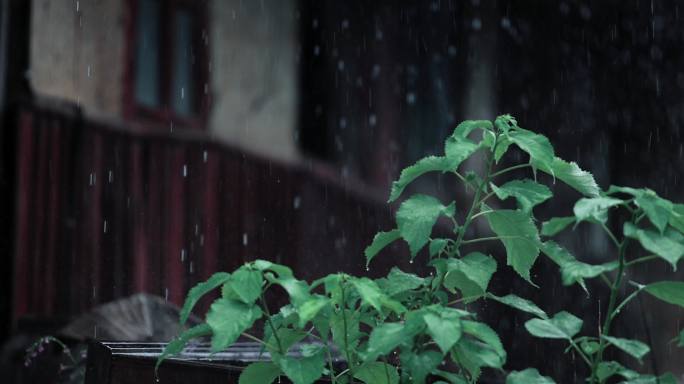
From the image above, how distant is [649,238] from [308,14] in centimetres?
732

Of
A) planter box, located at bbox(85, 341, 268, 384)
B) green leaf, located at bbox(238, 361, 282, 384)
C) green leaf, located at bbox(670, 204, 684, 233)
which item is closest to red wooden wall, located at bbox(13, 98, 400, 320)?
planter box, located at bbox(85, 341, 268, 384)

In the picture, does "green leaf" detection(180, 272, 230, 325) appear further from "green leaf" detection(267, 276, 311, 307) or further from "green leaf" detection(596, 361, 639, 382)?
"green leaf" detection(596, 361, 639, 382)

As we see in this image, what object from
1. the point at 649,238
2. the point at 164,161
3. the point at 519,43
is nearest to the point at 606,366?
the point at 649,238

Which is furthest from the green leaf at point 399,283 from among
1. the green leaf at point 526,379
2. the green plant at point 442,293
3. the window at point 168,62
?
the window at point 168,62

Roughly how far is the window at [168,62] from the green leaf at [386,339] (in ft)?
17.0

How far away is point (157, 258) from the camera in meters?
6.00

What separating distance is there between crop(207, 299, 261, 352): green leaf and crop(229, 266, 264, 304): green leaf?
0.02 m

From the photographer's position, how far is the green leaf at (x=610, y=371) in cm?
187

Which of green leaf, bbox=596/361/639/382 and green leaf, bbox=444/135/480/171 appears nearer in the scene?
green leaf, bbox=444/135/480/171

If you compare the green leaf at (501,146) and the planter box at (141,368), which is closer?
the green leaf at (501,146)

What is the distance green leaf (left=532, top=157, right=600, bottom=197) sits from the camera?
1784 mm

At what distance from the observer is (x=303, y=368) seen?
1733mm

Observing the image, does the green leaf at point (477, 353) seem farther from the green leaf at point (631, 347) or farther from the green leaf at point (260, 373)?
the green leaf at point (260, 373)

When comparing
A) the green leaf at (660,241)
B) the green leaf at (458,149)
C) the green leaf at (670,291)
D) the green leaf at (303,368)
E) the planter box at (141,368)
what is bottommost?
the planter box at (141,368)
